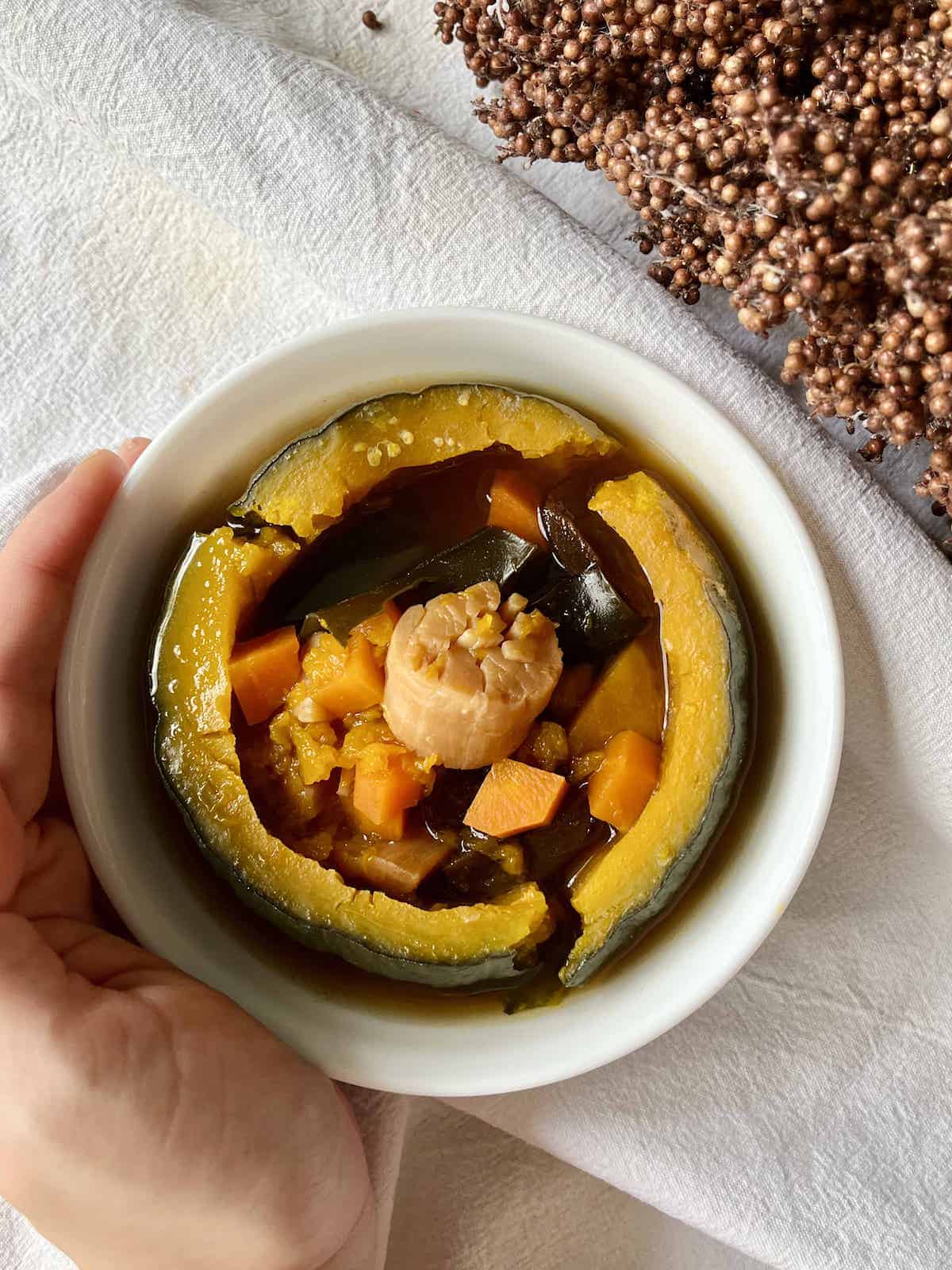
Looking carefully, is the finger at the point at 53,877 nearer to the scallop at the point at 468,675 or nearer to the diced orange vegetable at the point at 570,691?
the scallop at the point at 468,675

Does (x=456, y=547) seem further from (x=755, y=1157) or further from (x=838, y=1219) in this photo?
Result: (x=838, y=1219)

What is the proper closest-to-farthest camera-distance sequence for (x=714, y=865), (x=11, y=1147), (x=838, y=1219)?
1. (x=11, y=1147)
2. (x=714, y=865)
3. (x=838, y=1219)

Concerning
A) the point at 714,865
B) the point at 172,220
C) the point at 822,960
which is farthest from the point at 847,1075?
the point at 172,220

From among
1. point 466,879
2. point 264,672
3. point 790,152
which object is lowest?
point 466,879

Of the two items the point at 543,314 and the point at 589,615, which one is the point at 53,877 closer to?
the point at 589,615

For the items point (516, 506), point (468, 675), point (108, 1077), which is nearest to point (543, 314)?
point (516, 506)
